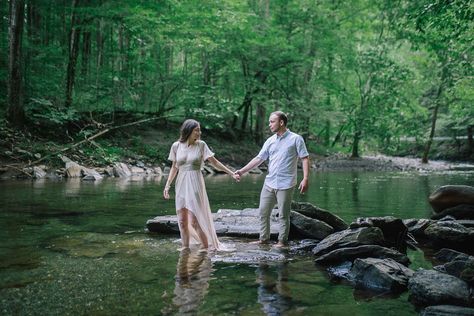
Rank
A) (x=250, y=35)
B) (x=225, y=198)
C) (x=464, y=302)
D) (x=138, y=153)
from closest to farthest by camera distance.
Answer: (x=464, y=302)
(x=225, y=198)
(x=138, y=153)
(x=250, y=35)

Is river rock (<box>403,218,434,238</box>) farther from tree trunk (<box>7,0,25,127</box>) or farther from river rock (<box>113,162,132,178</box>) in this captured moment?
tree trunk (<box>7,0,25,127</box>)

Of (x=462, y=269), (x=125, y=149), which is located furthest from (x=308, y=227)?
(x=125, y=149)

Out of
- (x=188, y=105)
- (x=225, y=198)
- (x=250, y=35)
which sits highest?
(x=250, y=35)

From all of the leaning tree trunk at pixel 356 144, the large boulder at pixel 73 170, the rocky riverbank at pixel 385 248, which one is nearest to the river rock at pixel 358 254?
the rocky riverbank at pixel 385 248

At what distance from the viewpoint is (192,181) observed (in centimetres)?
703

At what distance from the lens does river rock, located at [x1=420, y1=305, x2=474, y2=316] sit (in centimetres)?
406

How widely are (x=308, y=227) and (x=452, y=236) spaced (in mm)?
2299

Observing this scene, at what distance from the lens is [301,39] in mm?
33156

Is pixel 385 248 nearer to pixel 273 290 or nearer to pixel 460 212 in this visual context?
pixel 273 290

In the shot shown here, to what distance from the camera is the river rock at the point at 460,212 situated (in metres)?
9.69

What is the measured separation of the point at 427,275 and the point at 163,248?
12.5 feet

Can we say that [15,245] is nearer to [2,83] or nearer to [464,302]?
[464,302]

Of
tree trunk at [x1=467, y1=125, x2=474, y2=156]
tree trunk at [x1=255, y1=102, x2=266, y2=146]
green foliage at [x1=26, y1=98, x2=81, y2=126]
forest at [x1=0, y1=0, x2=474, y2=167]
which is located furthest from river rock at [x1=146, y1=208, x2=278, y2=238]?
tree trunk at [x1=467, y1=125, x2=474, y2=156]

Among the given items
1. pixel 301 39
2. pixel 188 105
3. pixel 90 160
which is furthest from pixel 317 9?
pixel 90 160
